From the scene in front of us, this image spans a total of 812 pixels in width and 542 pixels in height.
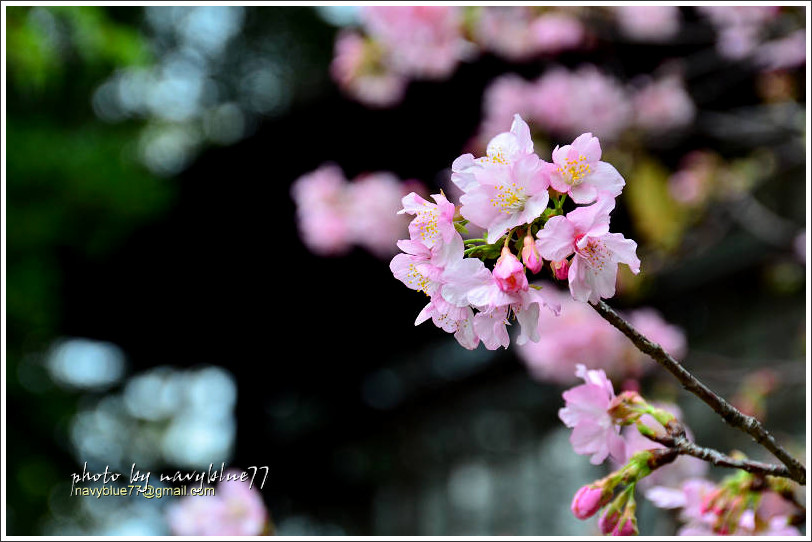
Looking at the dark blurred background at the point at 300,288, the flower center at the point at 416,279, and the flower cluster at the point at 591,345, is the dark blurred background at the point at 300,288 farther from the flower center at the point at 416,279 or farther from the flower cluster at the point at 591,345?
the flower center at the point at 416,279

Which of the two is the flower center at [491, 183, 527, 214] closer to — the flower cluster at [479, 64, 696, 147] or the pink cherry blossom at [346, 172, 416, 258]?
the pink cherry blossom at [346, 172, 416, 258]

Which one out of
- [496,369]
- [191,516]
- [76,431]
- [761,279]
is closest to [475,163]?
[191,516]

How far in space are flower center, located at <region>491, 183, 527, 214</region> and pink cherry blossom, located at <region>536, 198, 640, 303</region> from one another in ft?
0.07

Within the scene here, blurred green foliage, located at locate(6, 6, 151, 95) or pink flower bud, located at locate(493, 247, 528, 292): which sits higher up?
blurred green foliage, located at locate(6, 6, 151, 95)

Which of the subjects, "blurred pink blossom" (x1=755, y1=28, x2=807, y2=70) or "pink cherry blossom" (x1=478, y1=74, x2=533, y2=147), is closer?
"blurred pink blossom" (x1=755, y1=28, x2=807, y2=70)

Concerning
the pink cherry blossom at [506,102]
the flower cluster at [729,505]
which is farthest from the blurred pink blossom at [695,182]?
the flower cluster at [729,505]

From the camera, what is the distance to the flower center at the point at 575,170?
47 cm

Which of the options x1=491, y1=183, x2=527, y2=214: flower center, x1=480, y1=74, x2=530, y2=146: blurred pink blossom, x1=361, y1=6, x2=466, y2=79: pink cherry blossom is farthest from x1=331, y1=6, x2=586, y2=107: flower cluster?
x1=491, y1=183, x2=527, y2=214: flower center

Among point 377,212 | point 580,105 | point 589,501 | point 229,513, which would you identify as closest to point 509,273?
point 589,501

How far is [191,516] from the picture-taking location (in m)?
1.12

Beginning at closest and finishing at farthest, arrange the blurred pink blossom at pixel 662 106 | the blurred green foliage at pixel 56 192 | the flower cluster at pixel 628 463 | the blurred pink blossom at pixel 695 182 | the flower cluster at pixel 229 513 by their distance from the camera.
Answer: the flower cluster at pixel 628 463 < the flower cluster at pixel 229 513 < the blurred pink blossom at pixel 695 182 < the blurred pink blossom at pixel 662 106 < the blurred green foliage at pixel 56 192

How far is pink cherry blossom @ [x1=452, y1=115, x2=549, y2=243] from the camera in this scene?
46cm

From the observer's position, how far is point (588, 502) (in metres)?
0.60

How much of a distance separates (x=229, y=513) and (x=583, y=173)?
81 cm
